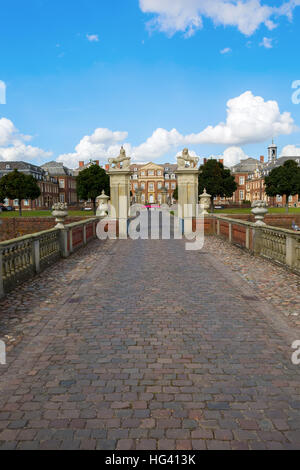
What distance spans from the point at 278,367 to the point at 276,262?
273 inches

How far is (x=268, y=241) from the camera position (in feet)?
38.2

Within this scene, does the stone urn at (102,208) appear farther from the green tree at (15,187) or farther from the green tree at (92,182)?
the green tree at (15,187)

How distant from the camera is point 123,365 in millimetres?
4145

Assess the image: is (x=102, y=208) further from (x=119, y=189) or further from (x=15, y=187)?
(x=15, y=187)

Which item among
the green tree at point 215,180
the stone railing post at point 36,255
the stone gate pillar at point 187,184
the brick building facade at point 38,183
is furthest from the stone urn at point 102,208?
the brick building facade at point 38,183

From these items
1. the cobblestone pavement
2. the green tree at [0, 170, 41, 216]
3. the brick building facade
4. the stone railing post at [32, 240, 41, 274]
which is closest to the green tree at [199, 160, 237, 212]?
the green tree at [0, 170, 41, 216]

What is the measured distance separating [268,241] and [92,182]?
39.9 m

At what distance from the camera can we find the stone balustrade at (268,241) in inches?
374

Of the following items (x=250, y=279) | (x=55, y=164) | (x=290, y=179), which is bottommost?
(x=250, y=279)

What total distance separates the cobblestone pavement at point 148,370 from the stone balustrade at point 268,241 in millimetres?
2495

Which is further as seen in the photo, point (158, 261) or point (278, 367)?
point (158, 261)

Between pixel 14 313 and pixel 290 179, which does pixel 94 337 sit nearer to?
pixel 14 313

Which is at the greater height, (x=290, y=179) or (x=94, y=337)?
(x=290, y=179)
